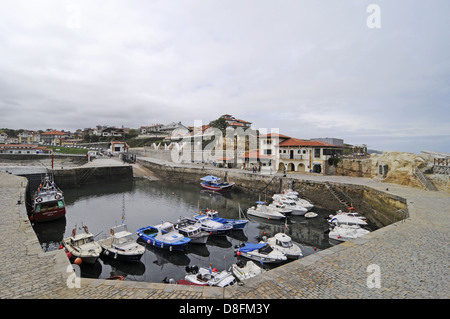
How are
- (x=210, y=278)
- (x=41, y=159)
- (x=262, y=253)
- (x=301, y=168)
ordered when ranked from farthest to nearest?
(x=41, y=159), (x=301, y=168), (x=262, y=253), (x=210, y=278)

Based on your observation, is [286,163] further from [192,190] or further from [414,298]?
[414,298]

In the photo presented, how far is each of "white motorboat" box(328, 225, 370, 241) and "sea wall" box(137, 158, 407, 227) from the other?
2.54m

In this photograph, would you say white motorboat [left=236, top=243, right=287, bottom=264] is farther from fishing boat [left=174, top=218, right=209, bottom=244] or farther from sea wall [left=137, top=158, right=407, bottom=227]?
sea wall [left=137, top=158, right=407, bottom=227]

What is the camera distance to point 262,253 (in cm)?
1392

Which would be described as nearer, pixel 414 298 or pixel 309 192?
pixel 414 298

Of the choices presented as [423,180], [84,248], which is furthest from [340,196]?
[84,248]

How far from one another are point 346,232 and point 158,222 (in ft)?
51.0

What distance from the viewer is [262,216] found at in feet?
73.8

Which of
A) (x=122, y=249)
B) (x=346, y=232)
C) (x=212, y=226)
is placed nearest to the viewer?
(x=122, y=249)

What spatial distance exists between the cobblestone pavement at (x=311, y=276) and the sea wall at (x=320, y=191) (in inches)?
308

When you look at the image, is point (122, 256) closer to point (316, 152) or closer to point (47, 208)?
point (47, 208)

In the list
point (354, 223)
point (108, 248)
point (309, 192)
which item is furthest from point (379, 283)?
point (309, 192)

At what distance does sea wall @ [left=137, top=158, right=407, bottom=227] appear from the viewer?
19484 mm

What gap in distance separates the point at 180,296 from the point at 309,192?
2510 cm
